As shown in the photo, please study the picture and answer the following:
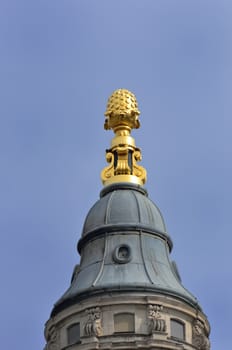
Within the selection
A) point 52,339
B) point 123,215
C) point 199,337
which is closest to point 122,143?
point 123,215

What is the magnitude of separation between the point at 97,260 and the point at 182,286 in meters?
4.35

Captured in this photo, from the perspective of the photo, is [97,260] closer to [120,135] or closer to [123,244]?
[123,244]

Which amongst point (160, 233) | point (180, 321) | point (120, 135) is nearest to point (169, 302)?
point (180, 321)

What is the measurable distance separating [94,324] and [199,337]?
5266 mm

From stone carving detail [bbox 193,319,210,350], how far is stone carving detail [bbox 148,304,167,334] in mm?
2160

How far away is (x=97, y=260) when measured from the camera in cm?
7331

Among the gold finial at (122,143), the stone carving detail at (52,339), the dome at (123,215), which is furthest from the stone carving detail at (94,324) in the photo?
the gold finial at (122,143)

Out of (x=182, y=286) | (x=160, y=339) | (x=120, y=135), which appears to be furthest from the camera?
(x=120, y=135)

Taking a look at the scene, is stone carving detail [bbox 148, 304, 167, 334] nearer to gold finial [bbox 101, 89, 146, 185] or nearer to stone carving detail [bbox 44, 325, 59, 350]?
stone carving detail [bbox 44, 325, 59, 350]

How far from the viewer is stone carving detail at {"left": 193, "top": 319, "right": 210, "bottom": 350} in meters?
70.6

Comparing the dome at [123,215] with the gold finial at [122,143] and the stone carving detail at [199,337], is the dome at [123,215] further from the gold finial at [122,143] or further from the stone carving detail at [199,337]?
the stone carving detail at [199,337]

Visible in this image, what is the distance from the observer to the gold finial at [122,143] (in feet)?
256

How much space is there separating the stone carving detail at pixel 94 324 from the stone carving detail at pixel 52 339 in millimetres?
2321

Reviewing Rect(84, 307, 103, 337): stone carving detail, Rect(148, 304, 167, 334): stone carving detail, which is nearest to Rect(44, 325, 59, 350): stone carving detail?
Rect(84, 307, 103, 337): stone carving detail
